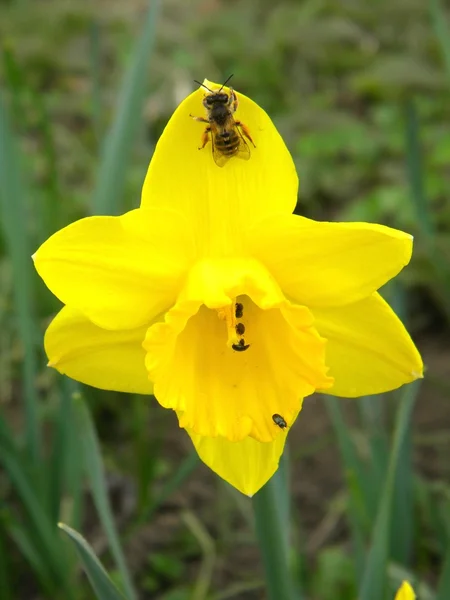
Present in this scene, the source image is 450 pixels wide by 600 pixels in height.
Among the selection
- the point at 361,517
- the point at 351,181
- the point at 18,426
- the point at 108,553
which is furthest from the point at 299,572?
the point at 351,181

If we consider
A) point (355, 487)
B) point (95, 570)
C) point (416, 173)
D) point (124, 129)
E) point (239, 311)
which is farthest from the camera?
point (416, 173)

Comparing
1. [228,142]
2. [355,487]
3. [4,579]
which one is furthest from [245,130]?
[4,579]

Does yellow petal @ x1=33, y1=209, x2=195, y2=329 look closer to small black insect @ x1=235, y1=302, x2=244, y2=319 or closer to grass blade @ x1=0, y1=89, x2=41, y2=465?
small black insect @ x1=235, y1=302, x2=244, y2=319

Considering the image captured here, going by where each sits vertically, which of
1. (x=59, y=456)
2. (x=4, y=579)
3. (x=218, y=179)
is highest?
(x=218, y=179)

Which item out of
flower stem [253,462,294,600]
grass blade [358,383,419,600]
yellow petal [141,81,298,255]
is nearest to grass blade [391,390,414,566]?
grass blade [358,383,419,600]

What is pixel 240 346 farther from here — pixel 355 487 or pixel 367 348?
pixel 355 487
